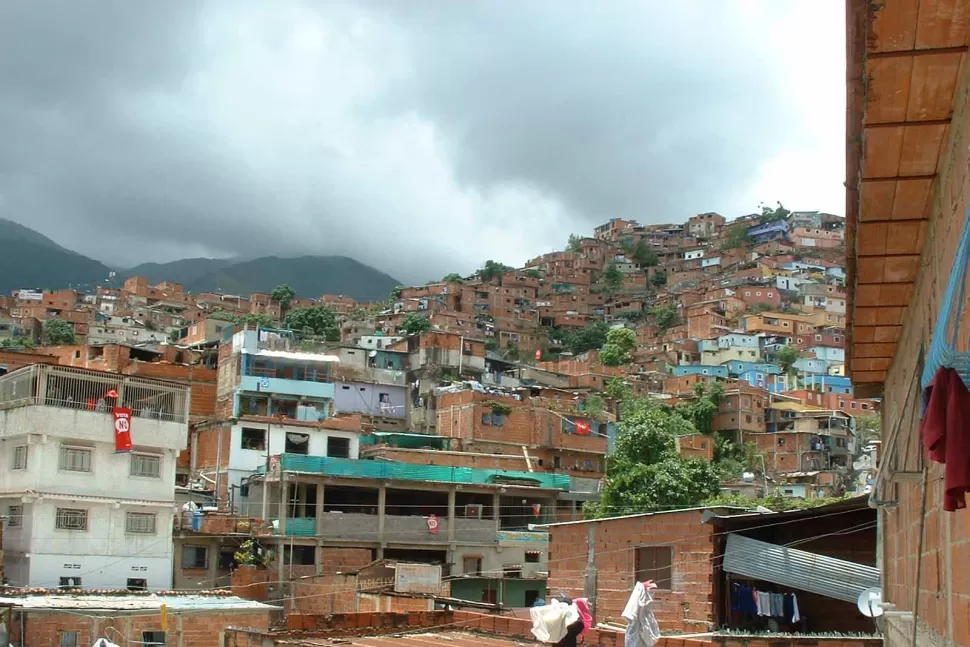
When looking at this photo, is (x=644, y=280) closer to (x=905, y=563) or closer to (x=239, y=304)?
(x=239, y=304)

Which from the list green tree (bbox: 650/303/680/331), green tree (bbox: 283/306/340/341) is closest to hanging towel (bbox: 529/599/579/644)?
green tree (bbox: 283/306/340/341)

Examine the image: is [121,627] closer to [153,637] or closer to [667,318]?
[153,637]

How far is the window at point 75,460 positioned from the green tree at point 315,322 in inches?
2156

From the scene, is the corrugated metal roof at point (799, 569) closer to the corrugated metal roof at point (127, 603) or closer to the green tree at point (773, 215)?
the corrugated metal roof at point (127, 603)

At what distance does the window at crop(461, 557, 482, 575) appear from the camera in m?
36.9

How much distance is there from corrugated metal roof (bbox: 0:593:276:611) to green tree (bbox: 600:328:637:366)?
60.7 metres

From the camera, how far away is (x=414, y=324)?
83.1m

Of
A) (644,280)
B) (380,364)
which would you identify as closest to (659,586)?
(380,364)

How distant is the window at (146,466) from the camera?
98.3 ft

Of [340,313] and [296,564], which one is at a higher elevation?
[340,313]

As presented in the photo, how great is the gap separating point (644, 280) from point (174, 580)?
99.7 meters

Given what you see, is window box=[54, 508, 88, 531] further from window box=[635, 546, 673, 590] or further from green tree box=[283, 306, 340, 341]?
green tree box=[283, 306, 340, 341]

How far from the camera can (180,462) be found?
41188mm

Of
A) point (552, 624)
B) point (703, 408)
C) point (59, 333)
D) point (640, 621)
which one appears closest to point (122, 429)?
point (640, 621)
